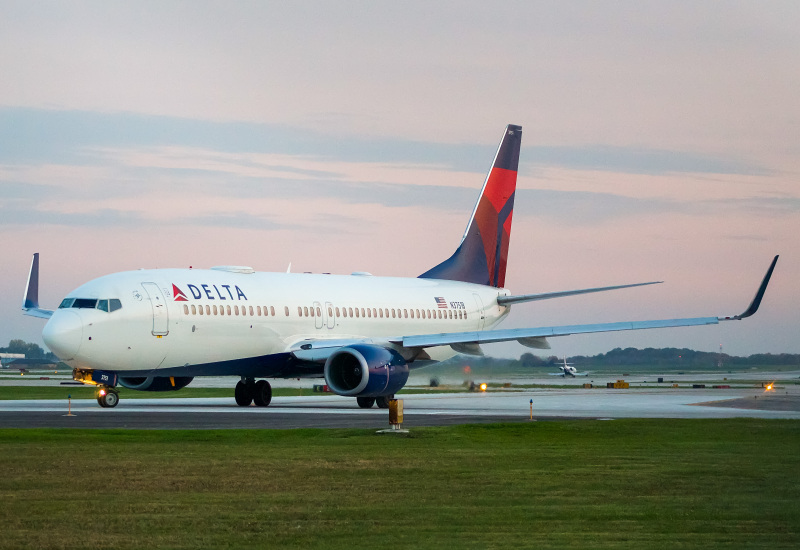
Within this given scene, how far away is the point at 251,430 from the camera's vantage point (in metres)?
27.5

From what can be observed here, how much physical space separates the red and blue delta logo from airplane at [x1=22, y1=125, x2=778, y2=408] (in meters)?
0.04

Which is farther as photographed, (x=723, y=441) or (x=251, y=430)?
(x=251, y=430)

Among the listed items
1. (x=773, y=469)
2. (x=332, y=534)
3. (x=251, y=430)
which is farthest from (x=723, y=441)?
(x=332, y=534)

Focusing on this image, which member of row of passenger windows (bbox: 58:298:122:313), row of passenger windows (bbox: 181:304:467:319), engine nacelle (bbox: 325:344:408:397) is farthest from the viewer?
row of passenger windows (bbox: 181:304:467:319)

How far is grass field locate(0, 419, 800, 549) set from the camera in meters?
12.8

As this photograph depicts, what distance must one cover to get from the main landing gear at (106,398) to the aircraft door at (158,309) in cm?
310

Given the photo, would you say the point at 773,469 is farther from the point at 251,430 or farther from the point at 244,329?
the point at 244,329

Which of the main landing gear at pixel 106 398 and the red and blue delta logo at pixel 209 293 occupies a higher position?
the red and blue delta logo at pixel 209 293

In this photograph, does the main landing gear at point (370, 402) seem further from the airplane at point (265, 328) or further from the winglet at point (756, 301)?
the winglet at point (756, 301)

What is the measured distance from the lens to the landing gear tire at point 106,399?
3925cm

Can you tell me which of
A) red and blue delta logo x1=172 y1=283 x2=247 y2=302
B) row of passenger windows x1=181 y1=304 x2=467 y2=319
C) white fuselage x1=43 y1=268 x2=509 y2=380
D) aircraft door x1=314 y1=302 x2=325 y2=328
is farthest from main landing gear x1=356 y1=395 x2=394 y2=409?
red and blue delta logo x1=172 y1=283 x2=247 y2=302

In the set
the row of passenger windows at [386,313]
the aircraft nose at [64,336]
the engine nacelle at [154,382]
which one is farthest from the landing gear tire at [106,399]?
the row of passenger windows at [386,313]

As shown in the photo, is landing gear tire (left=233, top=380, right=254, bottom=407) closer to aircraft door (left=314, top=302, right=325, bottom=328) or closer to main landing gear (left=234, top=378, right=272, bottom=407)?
main landing gear (left=234, top=378, right=272, bottom=407)

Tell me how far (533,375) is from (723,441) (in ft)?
269
